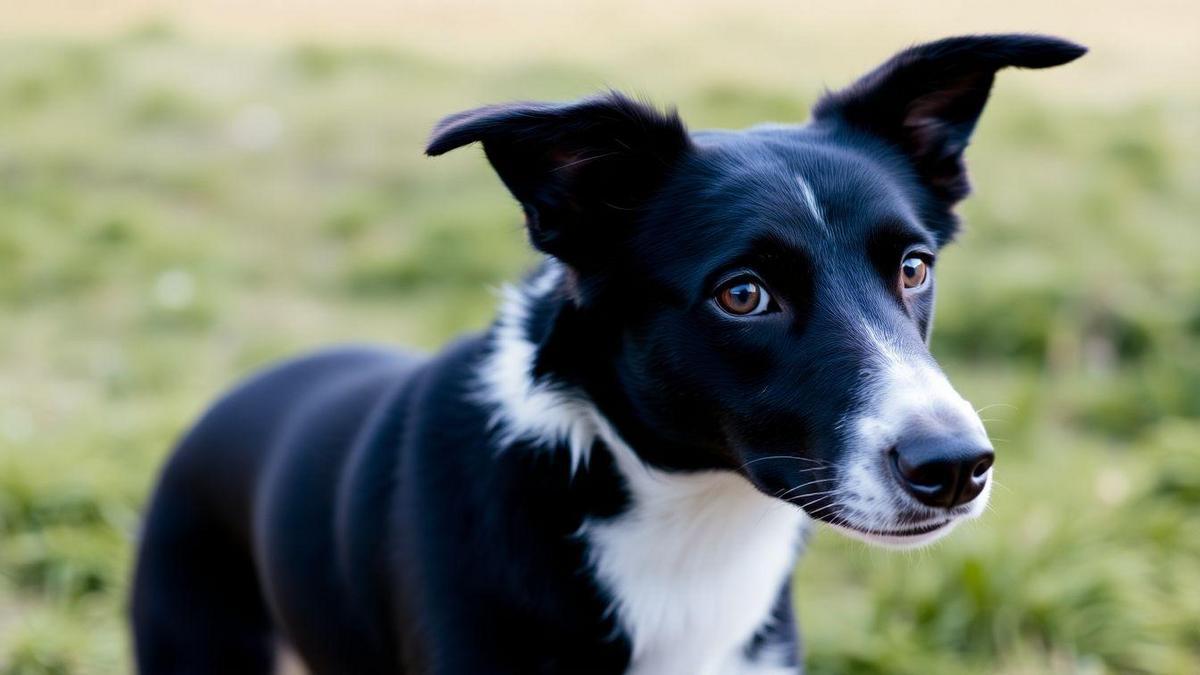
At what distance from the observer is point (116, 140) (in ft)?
24.7

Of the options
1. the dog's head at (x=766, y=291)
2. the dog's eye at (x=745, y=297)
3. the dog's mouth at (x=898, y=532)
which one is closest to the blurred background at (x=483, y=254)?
the dog's head at (x=766, y=291)

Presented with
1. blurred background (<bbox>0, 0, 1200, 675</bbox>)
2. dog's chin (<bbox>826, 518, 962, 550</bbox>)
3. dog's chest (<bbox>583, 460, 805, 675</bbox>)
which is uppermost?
dog's chin (<bbox>826, 518, 962, 550</bbox>)

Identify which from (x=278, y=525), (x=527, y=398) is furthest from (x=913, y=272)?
(x=278, y=525)

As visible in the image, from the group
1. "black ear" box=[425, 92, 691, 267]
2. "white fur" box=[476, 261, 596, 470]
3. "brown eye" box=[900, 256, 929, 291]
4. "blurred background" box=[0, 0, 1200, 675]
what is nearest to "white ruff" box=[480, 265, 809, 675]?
→ "white fur" box=[476, 261, 596, 470]

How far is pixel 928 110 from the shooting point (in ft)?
8.60

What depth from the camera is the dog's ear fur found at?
255cm

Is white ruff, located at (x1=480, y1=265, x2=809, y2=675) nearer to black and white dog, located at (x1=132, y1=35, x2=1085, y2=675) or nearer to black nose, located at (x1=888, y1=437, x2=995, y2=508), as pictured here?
black and white dog, located at (x1=132, y1=35, x2=1085, y2=675)

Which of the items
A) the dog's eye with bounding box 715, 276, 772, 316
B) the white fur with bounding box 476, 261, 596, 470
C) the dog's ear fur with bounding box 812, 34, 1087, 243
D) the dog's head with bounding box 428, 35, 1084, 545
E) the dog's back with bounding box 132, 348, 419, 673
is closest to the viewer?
the dog's head with bounding box 428, 35, 1084, 545

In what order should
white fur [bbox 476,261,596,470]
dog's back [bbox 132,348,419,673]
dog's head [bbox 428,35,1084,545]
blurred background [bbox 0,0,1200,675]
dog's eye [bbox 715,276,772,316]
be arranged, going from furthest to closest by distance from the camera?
blurred background [bbox 0,0,1200,675]
dog's back [bbox 132,348,419,673]
white fur [bbox 476,261,596,470]
dog's eye [bbox 715,276,772,316]
dog's head [bbox 428,35,1084,545]

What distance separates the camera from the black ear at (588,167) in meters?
2.24

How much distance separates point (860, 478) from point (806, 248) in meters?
0.41

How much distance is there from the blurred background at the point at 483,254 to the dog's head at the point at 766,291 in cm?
23

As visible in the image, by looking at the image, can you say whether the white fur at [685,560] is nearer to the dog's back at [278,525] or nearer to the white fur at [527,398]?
the white fur at [527,398]

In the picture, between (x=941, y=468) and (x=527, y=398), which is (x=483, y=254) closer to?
(x=527, y=398)
